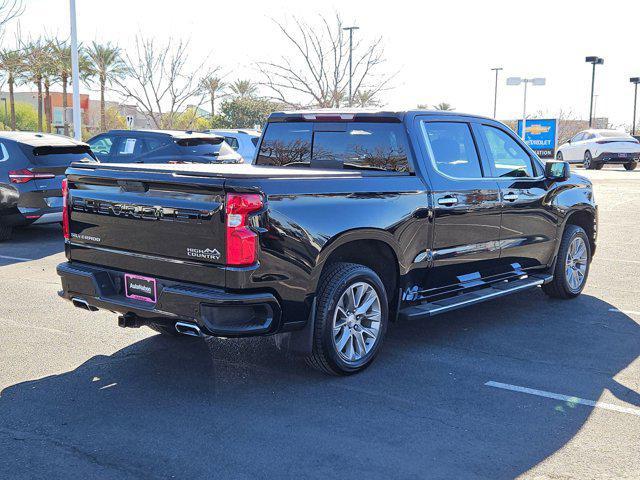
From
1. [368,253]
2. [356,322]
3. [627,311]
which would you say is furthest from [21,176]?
[627,311]

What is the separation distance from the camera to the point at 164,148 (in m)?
13.2

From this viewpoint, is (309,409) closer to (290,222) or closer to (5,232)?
(290,222)

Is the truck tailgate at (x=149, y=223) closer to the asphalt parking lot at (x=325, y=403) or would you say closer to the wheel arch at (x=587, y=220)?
the asphalt parking lot at (x=325, y=403)

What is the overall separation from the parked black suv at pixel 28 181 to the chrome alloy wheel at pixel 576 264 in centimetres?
728

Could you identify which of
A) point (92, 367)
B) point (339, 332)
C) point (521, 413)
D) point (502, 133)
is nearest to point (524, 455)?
point (521, 413)

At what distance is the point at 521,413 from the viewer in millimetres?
4586

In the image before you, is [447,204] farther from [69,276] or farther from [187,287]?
[69,276]

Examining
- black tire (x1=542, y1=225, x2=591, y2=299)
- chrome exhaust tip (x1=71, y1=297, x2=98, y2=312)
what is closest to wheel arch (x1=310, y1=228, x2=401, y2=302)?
chrome exhaust tip (x1=71, y1=297, x2=98, y2=312)

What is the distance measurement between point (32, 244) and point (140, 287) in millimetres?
6971

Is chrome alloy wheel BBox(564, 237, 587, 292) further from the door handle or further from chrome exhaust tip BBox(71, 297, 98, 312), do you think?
chrome exhaust tip BBox(71, 297, 98, 312)

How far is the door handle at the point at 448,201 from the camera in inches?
229

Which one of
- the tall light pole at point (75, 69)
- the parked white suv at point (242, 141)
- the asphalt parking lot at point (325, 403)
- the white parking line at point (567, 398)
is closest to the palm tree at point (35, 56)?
the tall light pole at point (75, 69)

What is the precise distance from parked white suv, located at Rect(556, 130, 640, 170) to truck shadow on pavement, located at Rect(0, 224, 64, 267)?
894 inches

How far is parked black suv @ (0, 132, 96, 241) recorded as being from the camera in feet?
35.5
